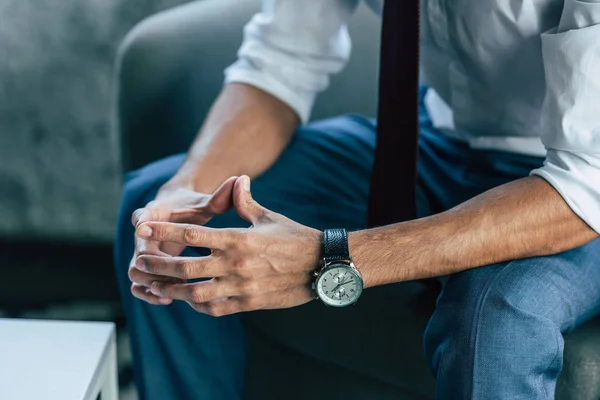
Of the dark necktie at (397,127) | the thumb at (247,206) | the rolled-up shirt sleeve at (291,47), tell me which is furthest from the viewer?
the rolled-up shirt sleeve at (291,47)

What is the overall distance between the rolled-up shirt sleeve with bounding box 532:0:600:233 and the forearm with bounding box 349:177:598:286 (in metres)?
0.02

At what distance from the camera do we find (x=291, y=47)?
1415 mm

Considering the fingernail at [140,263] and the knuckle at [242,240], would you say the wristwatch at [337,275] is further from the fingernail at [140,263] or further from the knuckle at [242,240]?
the fingernail at [140,263]

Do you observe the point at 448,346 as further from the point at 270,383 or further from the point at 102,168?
the point at 102,168

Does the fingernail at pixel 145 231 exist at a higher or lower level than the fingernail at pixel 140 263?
higher

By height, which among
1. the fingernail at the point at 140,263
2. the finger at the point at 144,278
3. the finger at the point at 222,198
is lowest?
the finger at the point at 144,278

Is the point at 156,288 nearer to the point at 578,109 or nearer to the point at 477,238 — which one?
the point at 477,238

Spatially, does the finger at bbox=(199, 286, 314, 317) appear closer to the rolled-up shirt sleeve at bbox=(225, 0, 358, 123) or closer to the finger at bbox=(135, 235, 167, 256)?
the finger at bbox=(135, 235, 167, 256)

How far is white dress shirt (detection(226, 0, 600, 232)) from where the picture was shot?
1058mm

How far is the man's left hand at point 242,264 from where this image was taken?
3.38 feet

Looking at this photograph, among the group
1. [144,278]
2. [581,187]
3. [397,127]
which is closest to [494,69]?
[397,127]

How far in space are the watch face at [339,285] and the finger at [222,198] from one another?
0.19 m

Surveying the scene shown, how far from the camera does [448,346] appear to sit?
1016 millimetres

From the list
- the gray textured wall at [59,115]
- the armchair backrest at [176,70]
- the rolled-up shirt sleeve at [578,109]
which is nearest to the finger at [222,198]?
the rolled-up shirt sleeve at [578,109]
